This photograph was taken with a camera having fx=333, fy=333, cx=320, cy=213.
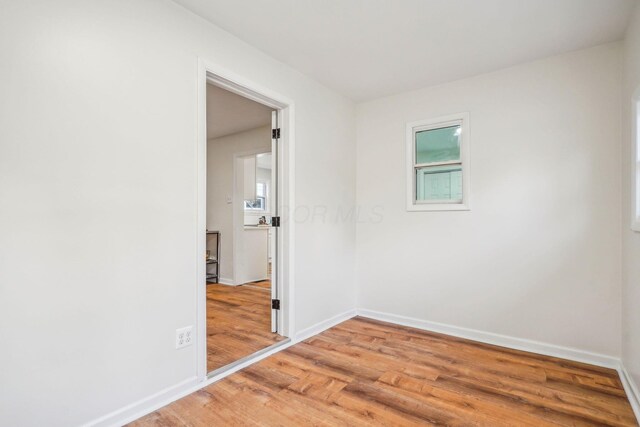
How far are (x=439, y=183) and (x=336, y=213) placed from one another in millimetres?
1097

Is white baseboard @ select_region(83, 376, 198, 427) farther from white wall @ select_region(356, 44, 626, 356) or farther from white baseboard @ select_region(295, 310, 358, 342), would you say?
white wall @ select_region(356, 44, 626, 356)

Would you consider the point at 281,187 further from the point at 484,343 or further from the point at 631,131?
the point at 631,131

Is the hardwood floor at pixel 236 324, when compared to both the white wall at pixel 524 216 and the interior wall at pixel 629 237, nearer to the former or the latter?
the white wall at pixel 524 216

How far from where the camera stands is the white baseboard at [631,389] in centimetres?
192

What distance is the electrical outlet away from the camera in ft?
6.86

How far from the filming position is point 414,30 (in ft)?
7.88

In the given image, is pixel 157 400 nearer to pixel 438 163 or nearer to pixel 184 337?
pixel 184 337

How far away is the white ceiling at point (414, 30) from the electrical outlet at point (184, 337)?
2.07 m

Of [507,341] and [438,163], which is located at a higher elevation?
[438,163]

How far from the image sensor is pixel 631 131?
7.18 feet

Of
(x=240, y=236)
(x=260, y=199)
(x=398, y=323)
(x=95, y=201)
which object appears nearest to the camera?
(x=95, y=201)

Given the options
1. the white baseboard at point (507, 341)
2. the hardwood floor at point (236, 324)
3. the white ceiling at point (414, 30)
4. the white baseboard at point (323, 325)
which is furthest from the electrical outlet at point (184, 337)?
the white baseboard at point (507, 341)

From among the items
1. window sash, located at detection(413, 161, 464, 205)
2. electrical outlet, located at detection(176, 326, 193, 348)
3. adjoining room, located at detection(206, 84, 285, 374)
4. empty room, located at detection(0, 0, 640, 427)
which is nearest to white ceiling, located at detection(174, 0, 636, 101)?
empty room, located at detection(0, 0, 640, 427)

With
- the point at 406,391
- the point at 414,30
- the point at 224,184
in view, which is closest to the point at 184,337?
the point at 406,391
